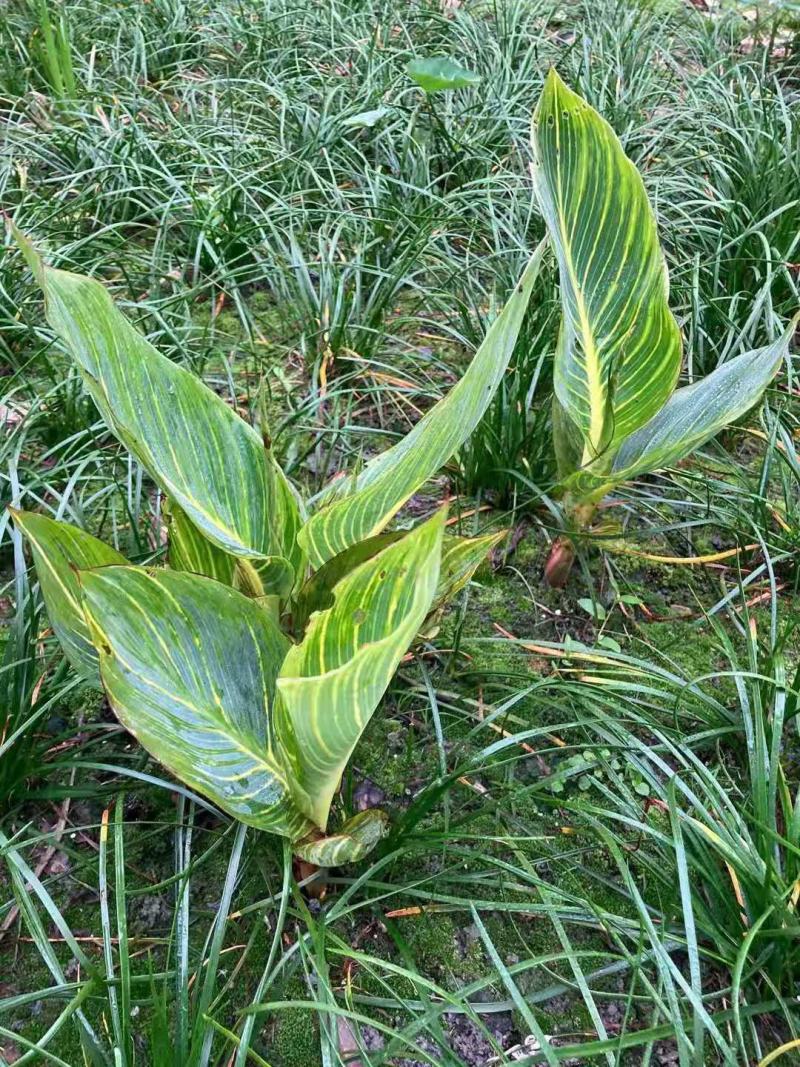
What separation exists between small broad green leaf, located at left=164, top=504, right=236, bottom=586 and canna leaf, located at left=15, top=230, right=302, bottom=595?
7cm

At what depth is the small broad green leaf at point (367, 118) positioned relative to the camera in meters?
2.19

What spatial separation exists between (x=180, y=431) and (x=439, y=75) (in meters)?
1.71

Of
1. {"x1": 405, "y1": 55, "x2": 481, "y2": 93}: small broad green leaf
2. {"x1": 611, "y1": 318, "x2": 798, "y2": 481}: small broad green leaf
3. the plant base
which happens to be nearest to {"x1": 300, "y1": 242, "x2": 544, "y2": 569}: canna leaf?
{"x1": 611, "y1": 318, "x2": 798, "y2": 481}: small broad green leaf

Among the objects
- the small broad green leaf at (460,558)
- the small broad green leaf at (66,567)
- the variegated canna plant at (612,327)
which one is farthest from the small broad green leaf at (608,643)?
the small broad green leaf at (66,567)

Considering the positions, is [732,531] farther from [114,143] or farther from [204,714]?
[114,143]

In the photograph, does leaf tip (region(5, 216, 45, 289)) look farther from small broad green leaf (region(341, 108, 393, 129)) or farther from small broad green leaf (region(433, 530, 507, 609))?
small broad green leaf (region(341, 108, 393, 129))

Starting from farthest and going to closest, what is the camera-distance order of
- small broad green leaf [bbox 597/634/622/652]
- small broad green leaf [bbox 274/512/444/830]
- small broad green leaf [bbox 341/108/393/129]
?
small broad green leaf [bbox 341/108/393/129], small broad green leaf [bbox 597/634/622/652], small broad green leaf [bbox 274/512/444/830]

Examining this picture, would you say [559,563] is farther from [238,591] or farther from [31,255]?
[31,255]

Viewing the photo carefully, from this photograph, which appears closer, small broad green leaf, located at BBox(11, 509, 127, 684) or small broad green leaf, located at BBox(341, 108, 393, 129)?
small broad green leaf, located at BBox(11, 509, 127, 684)

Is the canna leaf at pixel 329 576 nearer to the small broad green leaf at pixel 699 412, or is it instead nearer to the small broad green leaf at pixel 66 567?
the small broad green leaf at pixel 66 567

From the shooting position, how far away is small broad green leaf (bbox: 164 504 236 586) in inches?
35.6

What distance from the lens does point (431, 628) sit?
1.08 meters

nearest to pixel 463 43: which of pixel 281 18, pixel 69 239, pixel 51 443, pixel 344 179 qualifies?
pixel 281 18

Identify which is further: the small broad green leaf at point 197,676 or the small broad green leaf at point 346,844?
the small broad green leaf at point 346,844
